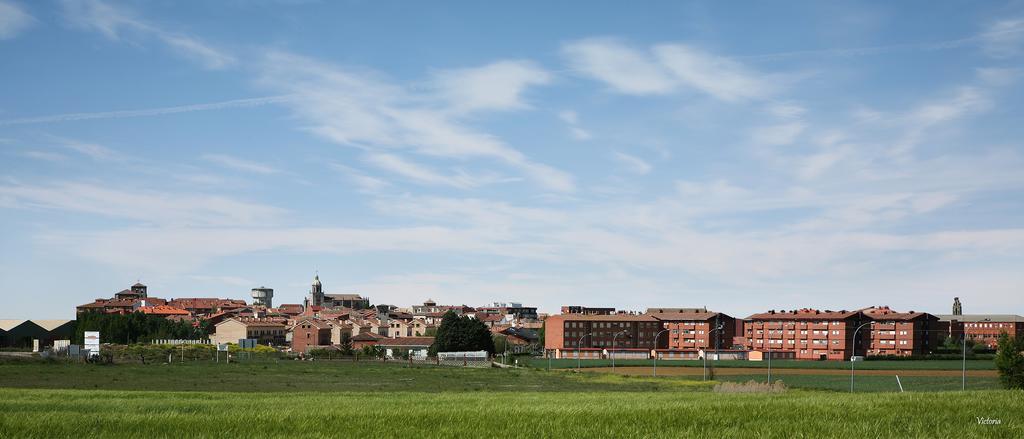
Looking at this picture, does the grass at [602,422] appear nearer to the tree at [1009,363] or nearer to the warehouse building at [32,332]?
the tree at [1009,363]

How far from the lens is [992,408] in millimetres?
22766

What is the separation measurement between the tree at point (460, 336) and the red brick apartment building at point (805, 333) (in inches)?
2195

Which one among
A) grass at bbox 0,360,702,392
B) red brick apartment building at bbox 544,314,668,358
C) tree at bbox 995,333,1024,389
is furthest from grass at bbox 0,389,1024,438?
red brick apartment building at bbox 544,314,668,358

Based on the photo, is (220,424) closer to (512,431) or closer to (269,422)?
(269,422)

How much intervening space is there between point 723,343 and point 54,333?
5137 inches

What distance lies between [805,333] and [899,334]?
60.5ft

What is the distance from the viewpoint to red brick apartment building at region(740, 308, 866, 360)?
179625mm

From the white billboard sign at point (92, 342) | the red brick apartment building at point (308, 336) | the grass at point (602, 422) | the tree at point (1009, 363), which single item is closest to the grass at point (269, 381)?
the white billboard sign at point (92, 342)

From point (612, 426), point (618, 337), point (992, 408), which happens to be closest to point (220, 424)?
point (612, 426)

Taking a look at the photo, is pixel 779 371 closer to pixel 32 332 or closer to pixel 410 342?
pixel 410 342

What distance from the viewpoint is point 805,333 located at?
18500 cm

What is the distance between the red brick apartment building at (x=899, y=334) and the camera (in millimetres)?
184750

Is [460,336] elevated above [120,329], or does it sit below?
above

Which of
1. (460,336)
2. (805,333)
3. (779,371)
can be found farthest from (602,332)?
(779,371)
